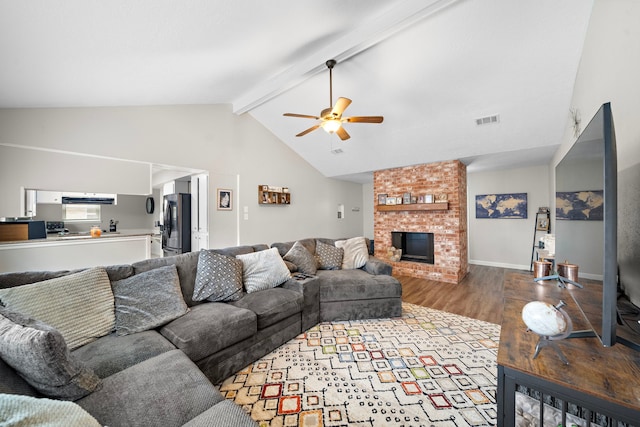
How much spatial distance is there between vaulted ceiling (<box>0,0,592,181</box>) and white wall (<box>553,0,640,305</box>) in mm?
→ 796

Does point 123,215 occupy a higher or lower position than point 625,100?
lower

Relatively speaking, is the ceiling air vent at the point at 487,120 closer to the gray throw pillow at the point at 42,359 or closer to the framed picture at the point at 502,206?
the framed picture at the point at 502,206

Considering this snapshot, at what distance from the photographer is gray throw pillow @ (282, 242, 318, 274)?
10.2ft

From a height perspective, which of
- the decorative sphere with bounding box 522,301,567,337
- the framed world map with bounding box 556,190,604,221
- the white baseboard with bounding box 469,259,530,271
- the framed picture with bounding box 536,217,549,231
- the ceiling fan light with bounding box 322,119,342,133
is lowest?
the white baseboard with bounding box 469,259,530,271

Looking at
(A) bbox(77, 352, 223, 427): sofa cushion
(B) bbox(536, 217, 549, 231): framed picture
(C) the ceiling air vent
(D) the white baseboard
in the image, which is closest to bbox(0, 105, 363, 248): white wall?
(A) bbox(77, 352, 223, 427): sofa cushion

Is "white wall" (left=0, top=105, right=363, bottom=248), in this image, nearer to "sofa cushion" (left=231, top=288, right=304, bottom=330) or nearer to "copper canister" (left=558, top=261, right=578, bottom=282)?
"sofa cushion" (left=231, top=288, right=304, bottom=330)

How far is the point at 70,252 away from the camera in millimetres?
3146

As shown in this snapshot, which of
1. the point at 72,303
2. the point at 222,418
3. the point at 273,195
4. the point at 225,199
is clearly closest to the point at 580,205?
the point at 222,418


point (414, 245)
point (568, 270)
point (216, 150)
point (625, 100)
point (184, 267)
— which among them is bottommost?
point (414, 245)

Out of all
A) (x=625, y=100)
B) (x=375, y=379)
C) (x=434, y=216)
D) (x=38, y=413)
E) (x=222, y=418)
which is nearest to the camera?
(x=38, y=413)

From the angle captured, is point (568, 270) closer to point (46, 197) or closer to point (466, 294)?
point (466, 294)

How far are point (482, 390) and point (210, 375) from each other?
1.89 meters

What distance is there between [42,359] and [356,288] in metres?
2.40

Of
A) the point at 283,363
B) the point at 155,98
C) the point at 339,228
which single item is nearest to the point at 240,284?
the point at 283,363
